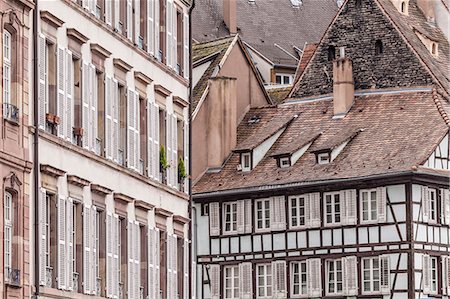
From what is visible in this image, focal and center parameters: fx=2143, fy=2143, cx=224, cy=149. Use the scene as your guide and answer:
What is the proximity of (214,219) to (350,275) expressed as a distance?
7.17m

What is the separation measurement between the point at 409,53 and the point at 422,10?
23.4 ft

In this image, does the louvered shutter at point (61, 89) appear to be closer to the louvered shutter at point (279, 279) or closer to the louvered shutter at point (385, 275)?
the louvered shutter at point (385, 275)

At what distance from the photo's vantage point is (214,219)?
83562mm

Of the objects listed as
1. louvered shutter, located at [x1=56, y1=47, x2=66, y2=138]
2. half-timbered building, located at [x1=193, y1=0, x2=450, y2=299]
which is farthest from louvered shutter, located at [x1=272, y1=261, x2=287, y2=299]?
louvered shutter, located at [x1=56, y1=47, x2=66, y2=138]

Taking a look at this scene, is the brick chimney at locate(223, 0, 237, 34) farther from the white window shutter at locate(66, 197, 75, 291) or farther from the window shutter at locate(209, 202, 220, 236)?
the white window shutter at locate(66, 197, 75, 291)

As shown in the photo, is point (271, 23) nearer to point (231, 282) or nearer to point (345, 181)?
point (231, 282)

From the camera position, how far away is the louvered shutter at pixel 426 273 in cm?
7769

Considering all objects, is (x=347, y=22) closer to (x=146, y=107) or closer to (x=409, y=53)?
(x=409, y=53)

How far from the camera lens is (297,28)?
394ft

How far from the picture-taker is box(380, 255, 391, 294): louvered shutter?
255 feet

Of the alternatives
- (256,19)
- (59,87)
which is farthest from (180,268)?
(256,19)

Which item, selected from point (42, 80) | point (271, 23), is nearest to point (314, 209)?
point (42, 80)

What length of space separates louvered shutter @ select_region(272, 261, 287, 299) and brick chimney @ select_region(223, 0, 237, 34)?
31.6 metres

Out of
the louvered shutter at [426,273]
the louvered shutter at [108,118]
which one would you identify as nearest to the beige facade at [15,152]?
the louvered shutter at [108,118]
